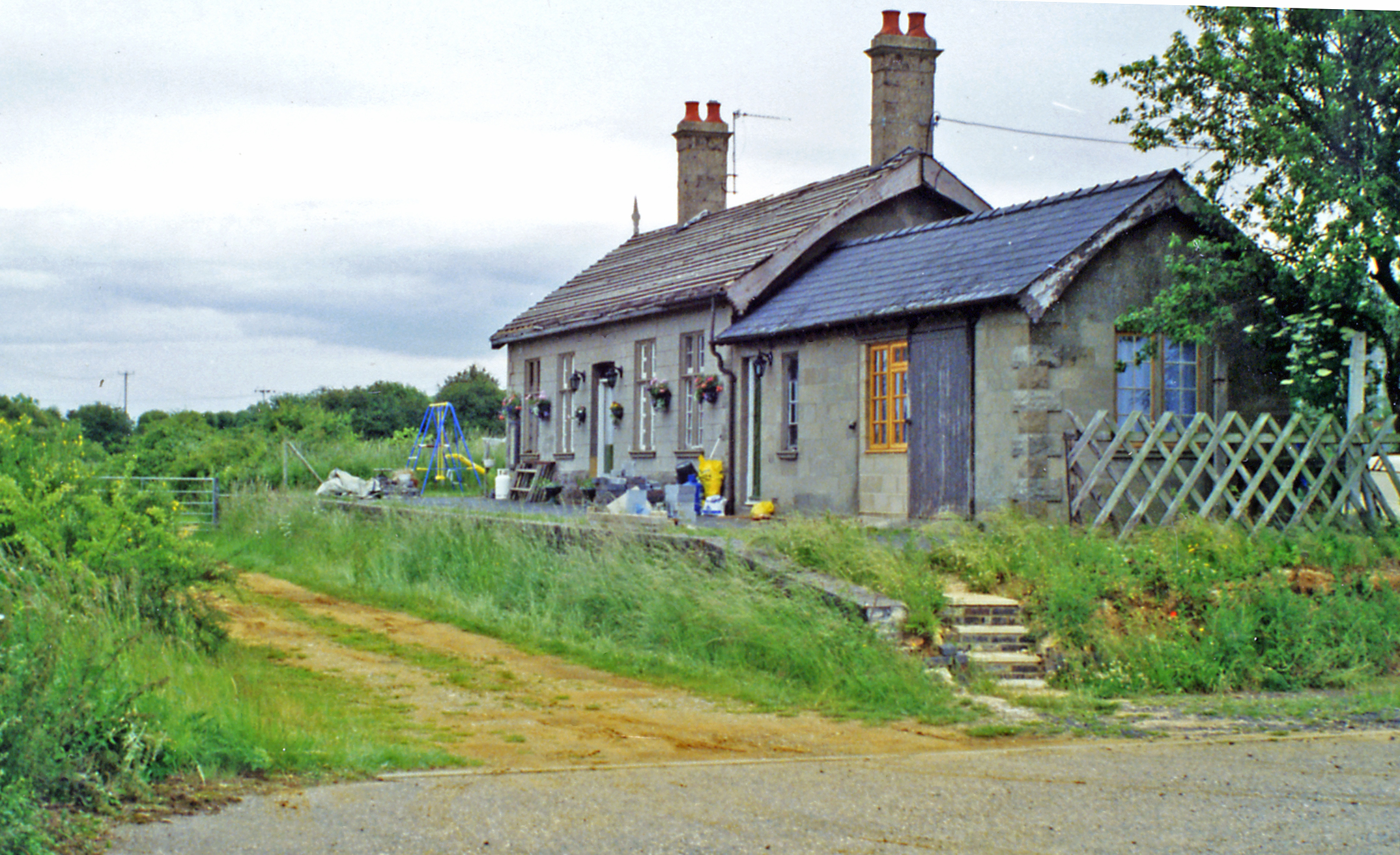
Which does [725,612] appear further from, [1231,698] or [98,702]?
[98,702]

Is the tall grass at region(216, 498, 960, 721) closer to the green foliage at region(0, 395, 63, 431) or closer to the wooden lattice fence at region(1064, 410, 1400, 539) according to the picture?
the green foliage at region(0, 395, 63, 431)

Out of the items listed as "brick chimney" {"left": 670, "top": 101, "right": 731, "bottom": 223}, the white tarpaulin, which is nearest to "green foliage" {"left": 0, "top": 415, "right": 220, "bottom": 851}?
the white tarpaulin

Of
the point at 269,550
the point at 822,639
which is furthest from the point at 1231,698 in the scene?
the point at 269,550

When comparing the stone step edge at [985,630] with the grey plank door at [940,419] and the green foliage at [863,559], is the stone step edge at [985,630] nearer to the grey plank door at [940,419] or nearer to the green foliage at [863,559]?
the green foliage at [863,559]

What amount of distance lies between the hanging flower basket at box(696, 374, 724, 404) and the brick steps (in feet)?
32.0

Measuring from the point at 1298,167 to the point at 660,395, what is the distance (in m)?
10.8

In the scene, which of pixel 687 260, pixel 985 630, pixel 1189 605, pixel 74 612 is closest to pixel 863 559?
pixel 985 630

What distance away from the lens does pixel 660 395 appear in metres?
21.9

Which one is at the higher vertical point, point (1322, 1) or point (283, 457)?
point (1322, 1)

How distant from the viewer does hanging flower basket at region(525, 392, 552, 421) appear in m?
26.0

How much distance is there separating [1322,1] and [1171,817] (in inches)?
317

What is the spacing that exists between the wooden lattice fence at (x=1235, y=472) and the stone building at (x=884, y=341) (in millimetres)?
750

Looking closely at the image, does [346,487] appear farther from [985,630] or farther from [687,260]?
[985,630]

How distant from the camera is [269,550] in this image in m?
19.6
